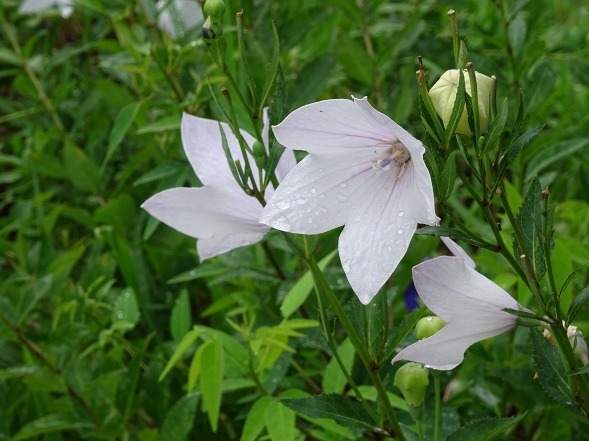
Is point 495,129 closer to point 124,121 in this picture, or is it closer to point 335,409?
point 335,409

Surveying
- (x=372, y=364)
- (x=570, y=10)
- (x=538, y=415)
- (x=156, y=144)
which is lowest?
(x=538, y=415)

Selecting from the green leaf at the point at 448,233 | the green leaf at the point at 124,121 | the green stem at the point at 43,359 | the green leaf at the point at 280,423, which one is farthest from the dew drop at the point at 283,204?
the green leaf at the point at 124,121

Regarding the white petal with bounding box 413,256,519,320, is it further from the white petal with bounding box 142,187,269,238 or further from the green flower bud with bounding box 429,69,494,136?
the white petal with bounding box 142,187,269,238

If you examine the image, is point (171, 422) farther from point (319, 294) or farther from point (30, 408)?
point (319, 294)

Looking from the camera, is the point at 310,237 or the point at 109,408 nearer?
the point at 310,237

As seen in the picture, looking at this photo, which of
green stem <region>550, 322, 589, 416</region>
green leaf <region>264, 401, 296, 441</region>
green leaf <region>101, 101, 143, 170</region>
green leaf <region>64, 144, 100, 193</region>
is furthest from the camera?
green leaf <region>64, 144, 100, 193</region>

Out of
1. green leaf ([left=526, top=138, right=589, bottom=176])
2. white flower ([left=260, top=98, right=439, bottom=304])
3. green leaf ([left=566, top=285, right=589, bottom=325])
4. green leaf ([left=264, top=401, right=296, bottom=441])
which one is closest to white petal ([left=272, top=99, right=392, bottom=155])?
white flower ([left=260, top=98, right=439, bottom=304])

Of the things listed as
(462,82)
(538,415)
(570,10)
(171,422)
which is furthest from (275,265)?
(570,10)
